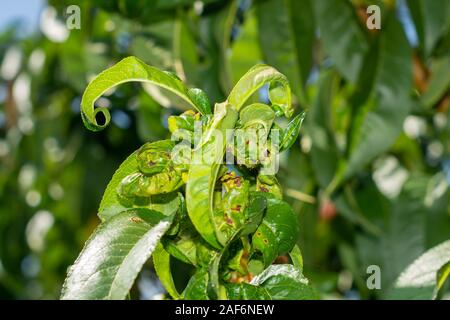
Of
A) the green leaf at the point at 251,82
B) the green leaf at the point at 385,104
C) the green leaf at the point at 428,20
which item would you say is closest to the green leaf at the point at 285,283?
the green leaf at the point at 251,82

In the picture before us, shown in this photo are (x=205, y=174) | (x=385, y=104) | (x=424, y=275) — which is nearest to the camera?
(x=205, y=174)

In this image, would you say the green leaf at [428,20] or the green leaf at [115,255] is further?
the green leaf at [428,20]

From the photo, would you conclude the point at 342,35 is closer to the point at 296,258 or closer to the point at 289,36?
the point at 289,36

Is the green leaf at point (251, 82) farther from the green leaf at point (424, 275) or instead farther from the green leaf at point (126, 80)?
the green leaf at point (424, 275)

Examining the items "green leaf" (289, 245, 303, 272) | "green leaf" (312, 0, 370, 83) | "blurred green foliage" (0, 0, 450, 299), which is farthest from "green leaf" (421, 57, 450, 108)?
"green leaf" (289, 245, 303, 272)

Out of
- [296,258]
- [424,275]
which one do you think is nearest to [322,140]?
[424,275]

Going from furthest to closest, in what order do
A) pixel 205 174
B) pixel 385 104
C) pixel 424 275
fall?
1. pixel 385 104
2. pixel 424 275
3. pixel 205 174

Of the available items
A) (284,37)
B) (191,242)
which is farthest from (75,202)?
(191,242)
